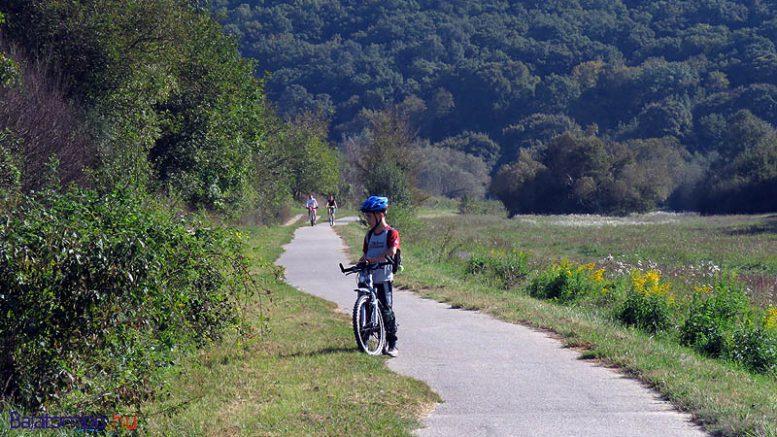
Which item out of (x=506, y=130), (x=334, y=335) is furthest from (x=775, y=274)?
(x=506, y=130)

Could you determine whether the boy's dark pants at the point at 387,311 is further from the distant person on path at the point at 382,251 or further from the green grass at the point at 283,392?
the green grass at the point at 283,392

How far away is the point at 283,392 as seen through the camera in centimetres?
848

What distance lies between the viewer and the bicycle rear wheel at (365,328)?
10.1 m

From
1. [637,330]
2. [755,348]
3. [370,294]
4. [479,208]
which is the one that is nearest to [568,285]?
[637,330]

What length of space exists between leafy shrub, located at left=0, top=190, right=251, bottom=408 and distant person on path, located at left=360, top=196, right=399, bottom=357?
2.88 meters

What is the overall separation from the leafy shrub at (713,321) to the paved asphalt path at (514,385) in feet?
7.54

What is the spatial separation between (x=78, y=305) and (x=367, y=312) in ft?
12.2

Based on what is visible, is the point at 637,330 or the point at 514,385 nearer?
the point at 514,385

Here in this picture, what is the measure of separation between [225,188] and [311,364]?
18471mm

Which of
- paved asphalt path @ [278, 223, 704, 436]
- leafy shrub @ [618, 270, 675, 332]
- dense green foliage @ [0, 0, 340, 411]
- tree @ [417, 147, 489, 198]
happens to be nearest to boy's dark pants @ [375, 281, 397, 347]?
paved asphalt path @ [278, 223, 704, 436]

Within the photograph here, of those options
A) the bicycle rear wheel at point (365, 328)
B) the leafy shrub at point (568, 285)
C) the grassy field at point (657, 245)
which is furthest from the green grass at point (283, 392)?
the grassy field at point (657, 245)

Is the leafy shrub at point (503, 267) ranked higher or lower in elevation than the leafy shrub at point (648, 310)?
lower

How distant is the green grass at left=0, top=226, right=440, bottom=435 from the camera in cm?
736

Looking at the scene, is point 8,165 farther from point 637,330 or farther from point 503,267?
point 503,267
